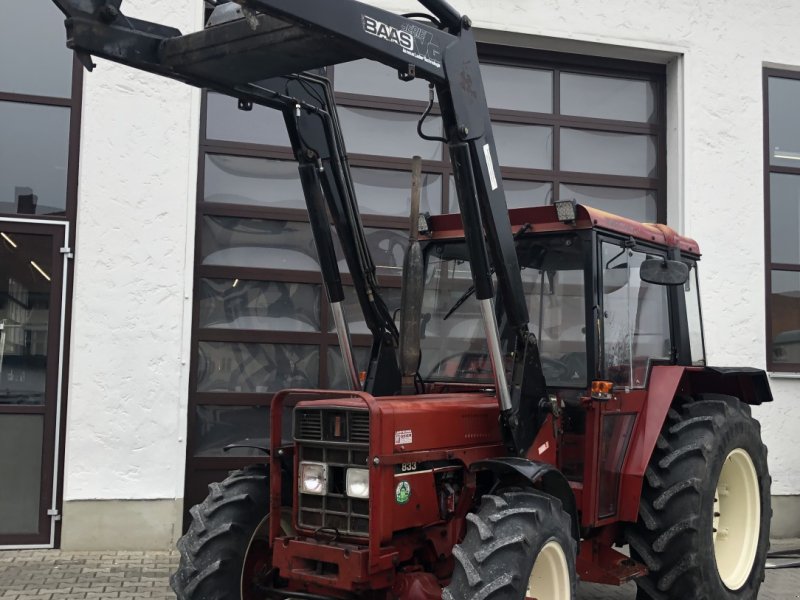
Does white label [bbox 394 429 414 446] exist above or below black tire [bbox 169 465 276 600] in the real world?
above

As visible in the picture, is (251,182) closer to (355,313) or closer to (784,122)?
(355,313)

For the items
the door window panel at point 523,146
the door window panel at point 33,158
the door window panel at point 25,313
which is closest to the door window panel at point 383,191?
the door window panel at point 523,146

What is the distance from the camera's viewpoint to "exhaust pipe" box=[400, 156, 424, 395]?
4.60 meters

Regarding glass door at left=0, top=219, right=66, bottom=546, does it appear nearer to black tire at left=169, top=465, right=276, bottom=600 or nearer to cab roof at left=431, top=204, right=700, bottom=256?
black tire at left=169, top=465, right=276, bottom=600

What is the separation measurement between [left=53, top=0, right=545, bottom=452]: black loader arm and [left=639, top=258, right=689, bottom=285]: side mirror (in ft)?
2.70

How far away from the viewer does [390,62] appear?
4.04 m

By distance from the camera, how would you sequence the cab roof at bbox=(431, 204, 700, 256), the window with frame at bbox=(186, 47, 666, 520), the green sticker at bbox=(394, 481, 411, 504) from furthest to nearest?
the window with frame at bbox=(186, 47, 666, 520) < the cab roof at bbox=(431, 204, 700, 256) < the green sticker at bbox=(394, 481, 411, 504)

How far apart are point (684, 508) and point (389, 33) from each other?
314 cm

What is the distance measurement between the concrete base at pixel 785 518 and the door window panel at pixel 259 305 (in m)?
4.82

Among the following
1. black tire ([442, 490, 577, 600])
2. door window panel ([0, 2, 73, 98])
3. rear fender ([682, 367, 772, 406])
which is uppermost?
door window panel ([0, 2, 73, 98])

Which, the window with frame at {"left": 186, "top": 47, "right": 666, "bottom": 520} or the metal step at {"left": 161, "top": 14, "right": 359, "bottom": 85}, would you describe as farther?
the window with frame at {"left": 186, "top": 47, "right": 666, "bottom": 520}

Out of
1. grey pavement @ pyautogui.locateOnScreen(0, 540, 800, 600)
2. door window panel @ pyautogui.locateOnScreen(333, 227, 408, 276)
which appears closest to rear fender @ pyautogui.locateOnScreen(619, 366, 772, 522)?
grey pavement @ pyautogui.locateOnScreen(0, 540, 800, 600)

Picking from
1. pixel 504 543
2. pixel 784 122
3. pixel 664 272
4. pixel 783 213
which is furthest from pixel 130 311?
pixel 784 122

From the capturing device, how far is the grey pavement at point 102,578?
246 inches
